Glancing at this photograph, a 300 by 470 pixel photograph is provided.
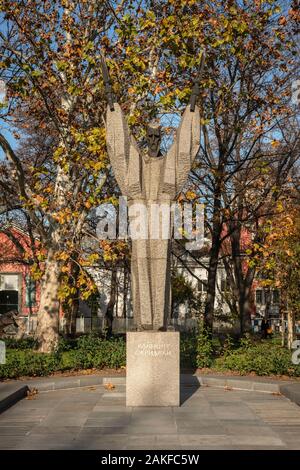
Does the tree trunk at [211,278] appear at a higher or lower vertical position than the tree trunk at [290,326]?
higher

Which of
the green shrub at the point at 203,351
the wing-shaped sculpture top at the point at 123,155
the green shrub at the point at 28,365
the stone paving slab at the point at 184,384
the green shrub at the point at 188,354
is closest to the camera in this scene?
Answer: the wing-shaped sculpture top at the point at 123,155

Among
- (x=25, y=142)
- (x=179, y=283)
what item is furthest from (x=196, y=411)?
(x=179, y=283)

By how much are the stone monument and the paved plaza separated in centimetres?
44

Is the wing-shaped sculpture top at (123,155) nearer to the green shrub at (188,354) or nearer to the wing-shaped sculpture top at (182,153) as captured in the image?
the wing-shaped sculpture top at (182,153)

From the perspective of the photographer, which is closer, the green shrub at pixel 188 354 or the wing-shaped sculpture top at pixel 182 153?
the wing-shaped sculpture top at pixel 182 153

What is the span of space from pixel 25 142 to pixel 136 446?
68.3 feet

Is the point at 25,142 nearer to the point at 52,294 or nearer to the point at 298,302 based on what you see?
the point at 52,294

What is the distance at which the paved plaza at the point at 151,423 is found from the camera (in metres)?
7.24

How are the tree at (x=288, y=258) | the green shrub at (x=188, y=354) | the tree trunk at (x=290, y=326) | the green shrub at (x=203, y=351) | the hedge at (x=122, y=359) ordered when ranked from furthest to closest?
the tree trunk at (x=290, y=326), the tree at (x=288, y=258), the green shrub at (x=188, y=354), the green shrub at (x=203, y=351), the hedge at (x=122, y=359)

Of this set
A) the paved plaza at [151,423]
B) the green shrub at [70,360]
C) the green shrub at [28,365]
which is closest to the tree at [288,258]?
the green shrub at [70,360]

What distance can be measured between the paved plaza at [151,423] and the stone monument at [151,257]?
445 millimetres

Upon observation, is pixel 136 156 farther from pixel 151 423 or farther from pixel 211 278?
pixel 211 278

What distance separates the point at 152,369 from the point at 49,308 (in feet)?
→ 23.0

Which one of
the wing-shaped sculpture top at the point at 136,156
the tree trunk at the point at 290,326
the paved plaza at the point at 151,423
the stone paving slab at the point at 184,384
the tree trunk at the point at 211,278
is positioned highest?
the wing-shaped sculpture top at the point at 136,156
